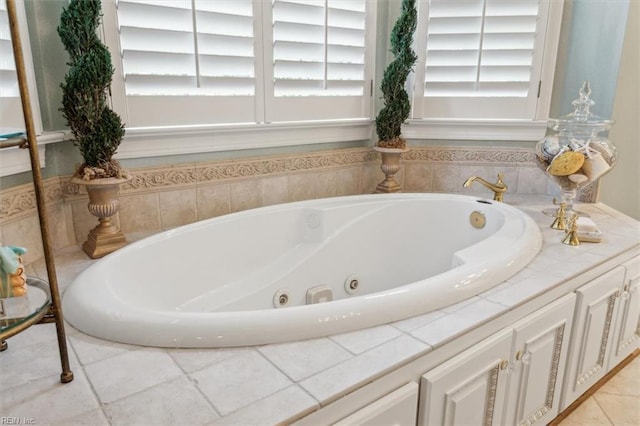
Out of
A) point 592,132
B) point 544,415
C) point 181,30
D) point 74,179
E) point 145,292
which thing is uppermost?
point 181,30

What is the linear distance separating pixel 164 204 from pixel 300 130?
772 millimetres

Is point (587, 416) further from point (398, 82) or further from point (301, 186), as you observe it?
point (398, 82)

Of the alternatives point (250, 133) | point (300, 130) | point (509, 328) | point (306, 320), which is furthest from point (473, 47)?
point (306, 320)

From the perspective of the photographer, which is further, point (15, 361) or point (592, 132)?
point (592, 132)

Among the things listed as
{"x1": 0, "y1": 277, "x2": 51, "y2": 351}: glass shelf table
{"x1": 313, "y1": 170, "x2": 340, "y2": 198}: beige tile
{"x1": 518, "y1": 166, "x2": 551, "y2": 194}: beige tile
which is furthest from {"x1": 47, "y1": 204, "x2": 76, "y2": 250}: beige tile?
{"x1": 518, "y1": 166, "x2": 551, "y2": 194}: beige tile

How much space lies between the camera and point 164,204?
74.0 inches

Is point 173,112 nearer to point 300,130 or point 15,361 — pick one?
point 300,130

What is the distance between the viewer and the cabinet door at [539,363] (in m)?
1.31

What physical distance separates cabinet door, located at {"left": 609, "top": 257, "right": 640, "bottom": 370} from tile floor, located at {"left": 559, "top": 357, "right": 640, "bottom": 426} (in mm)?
98

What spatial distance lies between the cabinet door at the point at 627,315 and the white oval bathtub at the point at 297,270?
1.40 feet

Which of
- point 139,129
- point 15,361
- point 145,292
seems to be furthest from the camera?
point 139,129

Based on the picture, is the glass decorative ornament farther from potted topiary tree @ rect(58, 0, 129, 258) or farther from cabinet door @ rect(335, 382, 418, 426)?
potted topiary tree @ rect(58, 0, 129, 258)

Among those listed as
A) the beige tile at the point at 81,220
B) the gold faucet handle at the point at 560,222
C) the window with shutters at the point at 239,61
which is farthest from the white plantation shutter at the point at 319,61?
the gold faucet handle at the point at 560,222

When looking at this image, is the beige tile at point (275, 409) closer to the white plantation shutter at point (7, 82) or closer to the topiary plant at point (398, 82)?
the white plantation shutter at point (7, 82)
